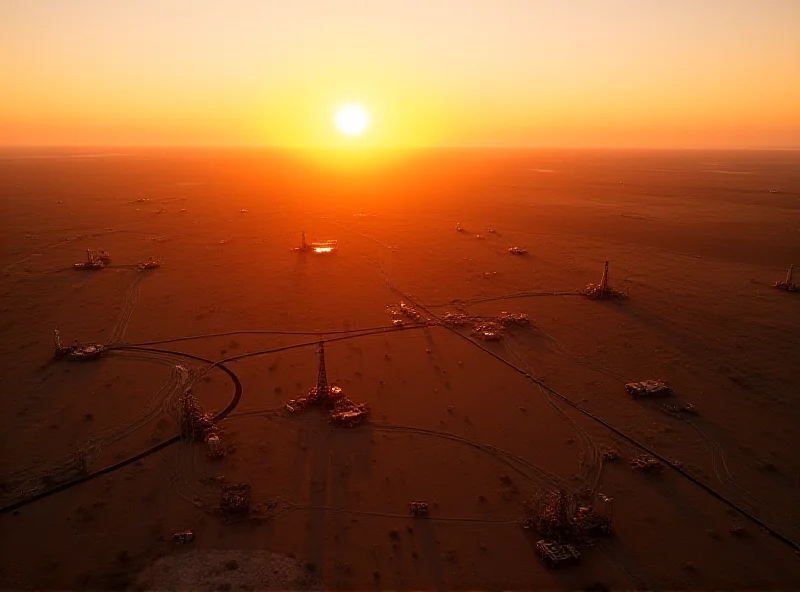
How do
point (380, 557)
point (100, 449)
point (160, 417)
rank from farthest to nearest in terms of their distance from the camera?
point (160, 417) → point (100, 449) → point (380, 557)

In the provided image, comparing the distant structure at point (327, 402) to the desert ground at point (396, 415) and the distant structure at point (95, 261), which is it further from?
the distant structure at point (95, 261)

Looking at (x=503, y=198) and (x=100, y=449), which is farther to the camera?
(x=503, y=198)

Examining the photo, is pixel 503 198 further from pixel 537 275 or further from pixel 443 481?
pixel 443 481

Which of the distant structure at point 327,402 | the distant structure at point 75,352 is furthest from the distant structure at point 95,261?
the distant structure at point 327,402

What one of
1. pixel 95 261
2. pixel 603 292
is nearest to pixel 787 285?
pixel 603 292

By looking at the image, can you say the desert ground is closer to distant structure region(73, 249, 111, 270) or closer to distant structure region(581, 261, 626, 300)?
distant structure region(581, 261, 626, 300)

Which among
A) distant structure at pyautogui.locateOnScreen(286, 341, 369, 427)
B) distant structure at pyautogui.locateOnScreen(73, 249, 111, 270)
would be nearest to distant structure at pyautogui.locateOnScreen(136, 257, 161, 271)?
distant structure at pyautogui.locateOnScreen(73, 249, 111, 270)

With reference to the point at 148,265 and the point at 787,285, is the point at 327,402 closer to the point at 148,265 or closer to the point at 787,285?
the point at 148,265

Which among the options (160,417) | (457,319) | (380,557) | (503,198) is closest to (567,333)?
(457,319)
